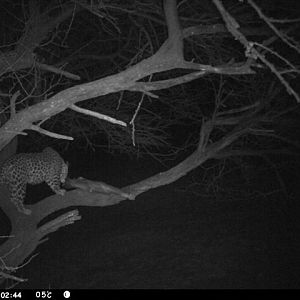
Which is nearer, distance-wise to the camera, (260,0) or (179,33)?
(179,33)

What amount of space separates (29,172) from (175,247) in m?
3.10

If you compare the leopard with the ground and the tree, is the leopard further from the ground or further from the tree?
the ground

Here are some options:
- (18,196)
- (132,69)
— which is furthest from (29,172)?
(132,69)

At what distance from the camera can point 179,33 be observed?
3064mm

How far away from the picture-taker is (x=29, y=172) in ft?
23.6

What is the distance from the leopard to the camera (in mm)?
6797

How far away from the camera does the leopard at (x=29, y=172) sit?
6797 millimetres

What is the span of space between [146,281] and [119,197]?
212 centimetres

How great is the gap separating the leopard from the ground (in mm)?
1556

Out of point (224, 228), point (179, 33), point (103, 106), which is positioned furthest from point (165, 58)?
point (224, 228)

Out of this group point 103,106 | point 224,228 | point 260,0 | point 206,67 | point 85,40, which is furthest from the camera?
point 224,228

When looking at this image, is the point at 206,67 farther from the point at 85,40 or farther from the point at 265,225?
the point at 265,225
